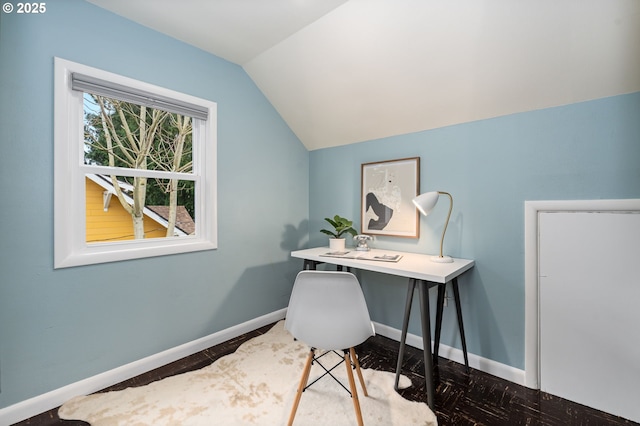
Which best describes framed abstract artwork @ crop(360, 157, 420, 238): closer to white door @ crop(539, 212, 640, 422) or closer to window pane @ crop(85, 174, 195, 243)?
white door @ crop(539, 212, 640, 422)

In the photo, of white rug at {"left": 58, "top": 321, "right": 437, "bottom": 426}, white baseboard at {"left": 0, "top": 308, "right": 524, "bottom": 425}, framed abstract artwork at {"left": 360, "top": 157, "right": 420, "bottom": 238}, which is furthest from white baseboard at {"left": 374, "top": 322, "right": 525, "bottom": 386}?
framed abstract artwork at {"left": 360, "top": 157, "right": 420, "bottom": 238}

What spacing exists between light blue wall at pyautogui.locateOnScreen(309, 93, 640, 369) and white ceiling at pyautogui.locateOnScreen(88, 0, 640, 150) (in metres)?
0.12

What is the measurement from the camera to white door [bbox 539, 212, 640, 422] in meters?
1.56

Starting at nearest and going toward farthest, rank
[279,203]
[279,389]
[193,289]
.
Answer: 1. [279,389]
2. [193,289]
3. [279,203]

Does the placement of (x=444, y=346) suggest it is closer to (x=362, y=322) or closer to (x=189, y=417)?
(x=362, y=322)

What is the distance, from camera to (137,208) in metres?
2.16

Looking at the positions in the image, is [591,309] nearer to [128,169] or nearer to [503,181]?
[503,181]

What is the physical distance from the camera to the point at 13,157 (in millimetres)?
1559

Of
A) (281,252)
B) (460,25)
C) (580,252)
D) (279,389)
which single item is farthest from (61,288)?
(580,252)

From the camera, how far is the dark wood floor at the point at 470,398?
157 cm

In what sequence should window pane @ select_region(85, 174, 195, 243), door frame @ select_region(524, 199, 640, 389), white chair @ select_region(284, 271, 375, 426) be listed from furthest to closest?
window pane @ select_region(85, 174, 195, 243), door frame @ select_region(524, 199, 640, 389), white chair @ select_region(284, 271, 375, 426)

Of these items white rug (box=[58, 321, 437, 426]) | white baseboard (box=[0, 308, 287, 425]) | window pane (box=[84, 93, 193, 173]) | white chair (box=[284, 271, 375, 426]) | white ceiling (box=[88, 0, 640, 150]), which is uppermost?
white ceiling (box=[88, 0, 640, 150])

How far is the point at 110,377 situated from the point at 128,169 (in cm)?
145

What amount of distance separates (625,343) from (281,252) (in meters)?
2.61
